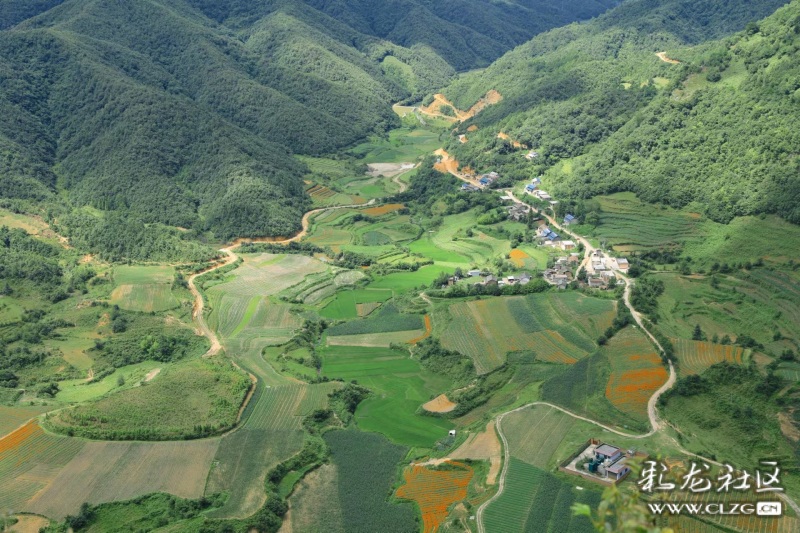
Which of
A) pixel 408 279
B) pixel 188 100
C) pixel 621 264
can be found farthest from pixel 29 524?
pixel 188 100

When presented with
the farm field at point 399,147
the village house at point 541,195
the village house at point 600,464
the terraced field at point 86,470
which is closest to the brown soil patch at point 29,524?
the terraced field at point 86,470

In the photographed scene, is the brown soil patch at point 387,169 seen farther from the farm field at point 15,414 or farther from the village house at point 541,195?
the farm field at point 15,414

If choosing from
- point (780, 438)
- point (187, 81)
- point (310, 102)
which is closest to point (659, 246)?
point (780, 438)

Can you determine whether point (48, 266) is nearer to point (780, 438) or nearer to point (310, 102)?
point (780, 438)

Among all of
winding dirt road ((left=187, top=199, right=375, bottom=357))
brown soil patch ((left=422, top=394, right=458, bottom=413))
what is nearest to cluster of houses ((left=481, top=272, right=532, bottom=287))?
brown soil patch ((left=422, top=394, right=458, bottom=413))

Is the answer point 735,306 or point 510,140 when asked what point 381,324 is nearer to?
point 735,306

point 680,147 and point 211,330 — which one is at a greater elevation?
point 680,147
